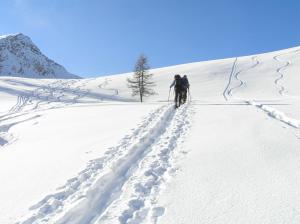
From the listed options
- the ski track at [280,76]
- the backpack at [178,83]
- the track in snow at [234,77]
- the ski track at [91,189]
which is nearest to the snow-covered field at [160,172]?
the ski track at [91,189]

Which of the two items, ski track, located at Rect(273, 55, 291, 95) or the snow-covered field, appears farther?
ski track, located at Rect(273, 55, 291, 95)

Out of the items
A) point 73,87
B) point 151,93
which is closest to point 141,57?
point 151,93

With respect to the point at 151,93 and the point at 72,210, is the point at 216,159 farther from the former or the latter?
the point at 151,93

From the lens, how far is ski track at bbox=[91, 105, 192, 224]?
181 inches

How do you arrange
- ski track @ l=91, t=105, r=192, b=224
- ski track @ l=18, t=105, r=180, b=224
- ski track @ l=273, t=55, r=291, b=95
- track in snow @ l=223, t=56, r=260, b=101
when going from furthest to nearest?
1. track in snow @ l=223, t=56, r=260, b=101
2. ski track @ l=273, t=55, r=291, b=95
3. ski track @ l=18, t=105, r=180, b=224
4. ski track @ l=91, t=105, r=192, b=224

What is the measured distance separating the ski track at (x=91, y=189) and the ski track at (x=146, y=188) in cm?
17

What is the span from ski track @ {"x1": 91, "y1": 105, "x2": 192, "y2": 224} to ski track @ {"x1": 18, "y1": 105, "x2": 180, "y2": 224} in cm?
17

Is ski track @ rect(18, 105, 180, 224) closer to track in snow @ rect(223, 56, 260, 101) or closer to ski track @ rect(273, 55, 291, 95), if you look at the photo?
track in snow @ rect(223, 56, 260, 101)

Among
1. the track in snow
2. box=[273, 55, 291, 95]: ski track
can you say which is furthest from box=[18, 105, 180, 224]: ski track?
box=[273, 55, 291, 95]: ski track

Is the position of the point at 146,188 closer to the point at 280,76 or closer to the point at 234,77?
the point at 280,76

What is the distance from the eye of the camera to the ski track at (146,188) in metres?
4.59

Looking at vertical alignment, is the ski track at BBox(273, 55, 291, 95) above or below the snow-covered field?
above

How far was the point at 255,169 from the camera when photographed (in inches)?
244

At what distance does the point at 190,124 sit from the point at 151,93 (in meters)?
33.1
